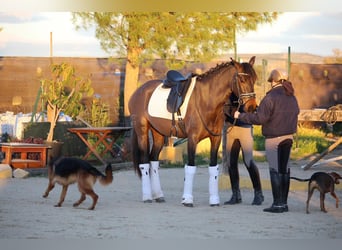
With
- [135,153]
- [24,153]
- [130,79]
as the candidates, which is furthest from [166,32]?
[135,153]

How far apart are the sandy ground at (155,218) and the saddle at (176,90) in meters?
1.13

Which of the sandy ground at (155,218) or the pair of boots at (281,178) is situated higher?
the pair of boots at (281,178)

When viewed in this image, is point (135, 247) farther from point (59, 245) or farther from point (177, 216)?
point (177, 216)

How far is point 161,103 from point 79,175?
1.45 metres

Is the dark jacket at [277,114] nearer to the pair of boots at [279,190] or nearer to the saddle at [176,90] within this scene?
the pair of boots at [279,190]

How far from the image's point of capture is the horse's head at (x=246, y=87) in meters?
9.25

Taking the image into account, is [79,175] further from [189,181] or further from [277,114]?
[277,114]

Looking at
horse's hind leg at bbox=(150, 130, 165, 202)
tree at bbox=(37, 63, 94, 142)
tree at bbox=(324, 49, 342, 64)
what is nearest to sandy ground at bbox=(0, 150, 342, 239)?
horse's hind leg at bbox=(150, 130, 165, 202)

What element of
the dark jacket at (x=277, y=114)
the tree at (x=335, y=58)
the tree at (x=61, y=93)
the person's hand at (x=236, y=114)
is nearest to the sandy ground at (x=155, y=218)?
the dark jacket at (x=277, y=114)

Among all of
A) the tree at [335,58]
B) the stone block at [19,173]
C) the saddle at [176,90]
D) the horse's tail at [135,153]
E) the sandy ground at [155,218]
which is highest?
the tree at [335,58]

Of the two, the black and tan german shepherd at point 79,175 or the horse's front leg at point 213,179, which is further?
the horse's front leg at point 213,179

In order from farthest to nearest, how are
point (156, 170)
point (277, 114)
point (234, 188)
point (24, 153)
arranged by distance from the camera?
point (24, 153) → point (156, 170) → point (234, 188) → point (277, 114)

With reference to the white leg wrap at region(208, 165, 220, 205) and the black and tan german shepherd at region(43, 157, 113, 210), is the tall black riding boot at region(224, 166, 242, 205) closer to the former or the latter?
the white leg wrap at region(208, 165, 220, 205)

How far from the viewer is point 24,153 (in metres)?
14.0
